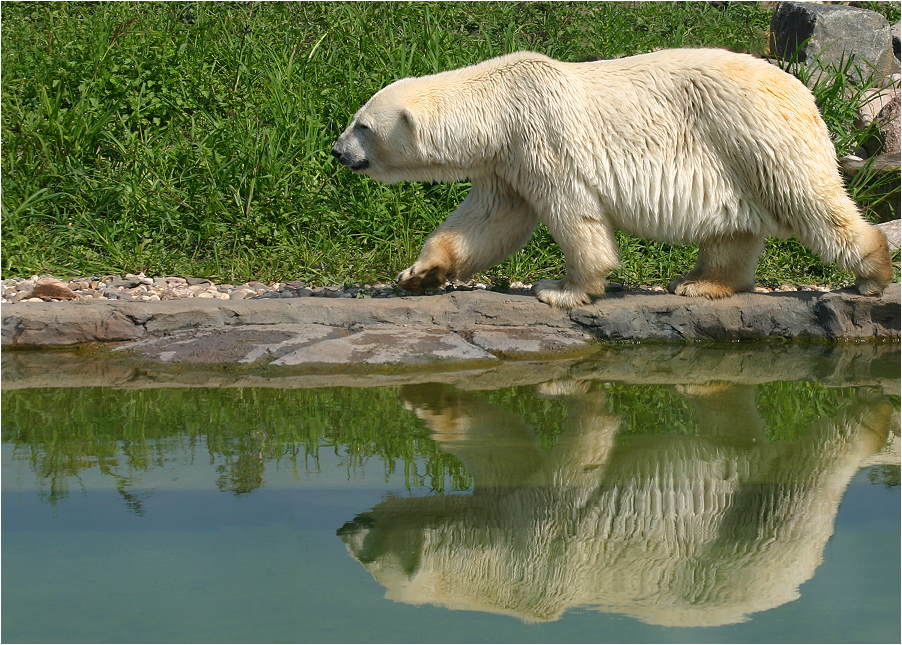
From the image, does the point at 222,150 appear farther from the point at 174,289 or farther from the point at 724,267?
the point at 724,267

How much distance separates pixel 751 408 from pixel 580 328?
1.28 m

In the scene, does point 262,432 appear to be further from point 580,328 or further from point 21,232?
point 21,232

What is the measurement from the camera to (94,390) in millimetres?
4457

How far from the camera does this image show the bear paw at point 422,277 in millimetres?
5469

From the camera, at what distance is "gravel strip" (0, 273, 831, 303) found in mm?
5969

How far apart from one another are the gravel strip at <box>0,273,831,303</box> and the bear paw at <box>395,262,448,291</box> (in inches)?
7.3

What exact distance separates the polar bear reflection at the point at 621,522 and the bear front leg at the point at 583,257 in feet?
4.50

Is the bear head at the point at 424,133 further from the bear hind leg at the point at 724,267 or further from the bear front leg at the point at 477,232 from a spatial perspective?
the bear hind leg at the point at 724,267

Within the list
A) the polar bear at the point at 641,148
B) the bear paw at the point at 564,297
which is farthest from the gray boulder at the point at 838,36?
the bear paw at the point at 564,297

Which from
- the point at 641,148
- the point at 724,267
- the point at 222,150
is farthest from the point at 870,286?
A: the point at 222,150

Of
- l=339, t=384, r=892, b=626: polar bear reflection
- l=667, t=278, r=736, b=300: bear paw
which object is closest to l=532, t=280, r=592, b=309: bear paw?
l=667, t=278, r=736, b=300: bear paw

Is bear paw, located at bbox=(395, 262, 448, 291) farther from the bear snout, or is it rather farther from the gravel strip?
the bear snout

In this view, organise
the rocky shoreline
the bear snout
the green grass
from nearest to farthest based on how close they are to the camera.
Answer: the rocky shoreline → the bear snout → the green grass

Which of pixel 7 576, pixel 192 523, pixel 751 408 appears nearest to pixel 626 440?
pixel 751 408
